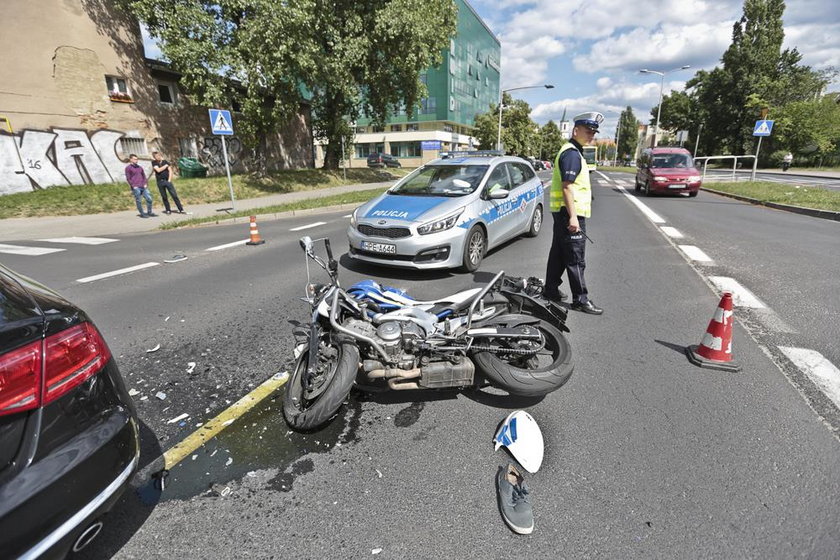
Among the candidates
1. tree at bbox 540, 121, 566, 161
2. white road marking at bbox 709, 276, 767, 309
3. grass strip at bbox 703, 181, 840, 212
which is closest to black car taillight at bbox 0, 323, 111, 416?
white road marking at bbox 709, 276, 767, 309

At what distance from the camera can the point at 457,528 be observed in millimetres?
1992

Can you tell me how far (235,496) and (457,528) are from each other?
3.81ft

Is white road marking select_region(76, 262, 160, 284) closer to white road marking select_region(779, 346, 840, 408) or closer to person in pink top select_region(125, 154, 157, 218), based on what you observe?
person in pink top select_region(125, 154, 157, 218)

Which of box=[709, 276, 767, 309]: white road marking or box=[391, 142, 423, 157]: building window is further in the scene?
box=[391, 142, 423, 157]: building window

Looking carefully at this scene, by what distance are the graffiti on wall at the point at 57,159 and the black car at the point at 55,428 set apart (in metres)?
18.9

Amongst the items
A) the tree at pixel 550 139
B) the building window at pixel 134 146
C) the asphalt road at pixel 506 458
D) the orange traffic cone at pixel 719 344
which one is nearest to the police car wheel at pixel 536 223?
the asphalt road at pixel 506 458

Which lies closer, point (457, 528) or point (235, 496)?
point (457, 528)

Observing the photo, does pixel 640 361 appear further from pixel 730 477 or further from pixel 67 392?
pixel 67 392

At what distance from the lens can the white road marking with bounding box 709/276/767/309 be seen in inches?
191

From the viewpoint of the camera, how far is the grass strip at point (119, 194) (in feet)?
45.9

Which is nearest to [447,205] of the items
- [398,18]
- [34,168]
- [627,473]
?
[627,473]

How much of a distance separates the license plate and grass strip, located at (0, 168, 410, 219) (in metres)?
13.2

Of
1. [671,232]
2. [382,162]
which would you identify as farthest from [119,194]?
[382,162]

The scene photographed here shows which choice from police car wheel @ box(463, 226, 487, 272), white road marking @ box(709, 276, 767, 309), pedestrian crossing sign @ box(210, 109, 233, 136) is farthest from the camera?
pedestrian crossing sign @ box(210, 109, 233, 136)
